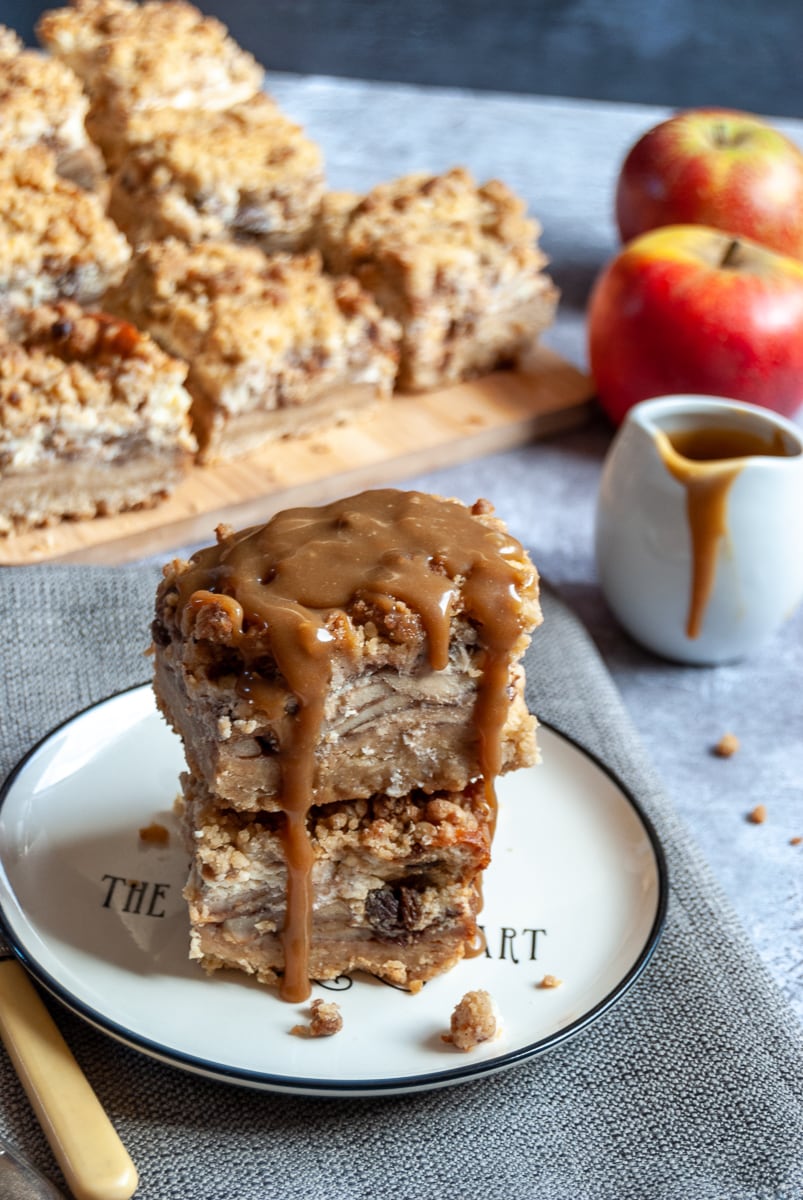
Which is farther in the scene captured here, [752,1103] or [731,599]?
[731,599]

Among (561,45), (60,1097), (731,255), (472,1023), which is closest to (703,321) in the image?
(731,255)

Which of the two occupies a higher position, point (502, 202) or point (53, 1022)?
point (502, 202)

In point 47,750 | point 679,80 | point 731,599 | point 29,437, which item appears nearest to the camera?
point 47,750

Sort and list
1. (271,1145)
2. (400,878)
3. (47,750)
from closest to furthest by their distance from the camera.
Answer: (271,1145) < (400,878) < (47,750)

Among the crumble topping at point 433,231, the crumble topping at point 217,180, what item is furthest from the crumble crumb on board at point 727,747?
the crumble topping at point 217,180

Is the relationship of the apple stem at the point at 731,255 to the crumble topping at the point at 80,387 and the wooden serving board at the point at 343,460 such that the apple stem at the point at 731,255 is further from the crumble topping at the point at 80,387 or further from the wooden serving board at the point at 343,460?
the crumble topping at the point at 80,387

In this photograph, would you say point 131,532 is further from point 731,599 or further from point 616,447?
point 731,599

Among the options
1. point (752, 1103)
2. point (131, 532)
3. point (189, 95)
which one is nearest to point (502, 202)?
point (189, 95)

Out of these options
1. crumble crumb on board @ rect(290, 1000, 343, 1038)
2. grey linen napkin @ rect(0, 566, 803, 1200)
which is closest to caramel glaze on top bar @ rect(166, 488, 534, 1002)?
crumble crumb on board @ rect(290, 1000, 343, 1038)
